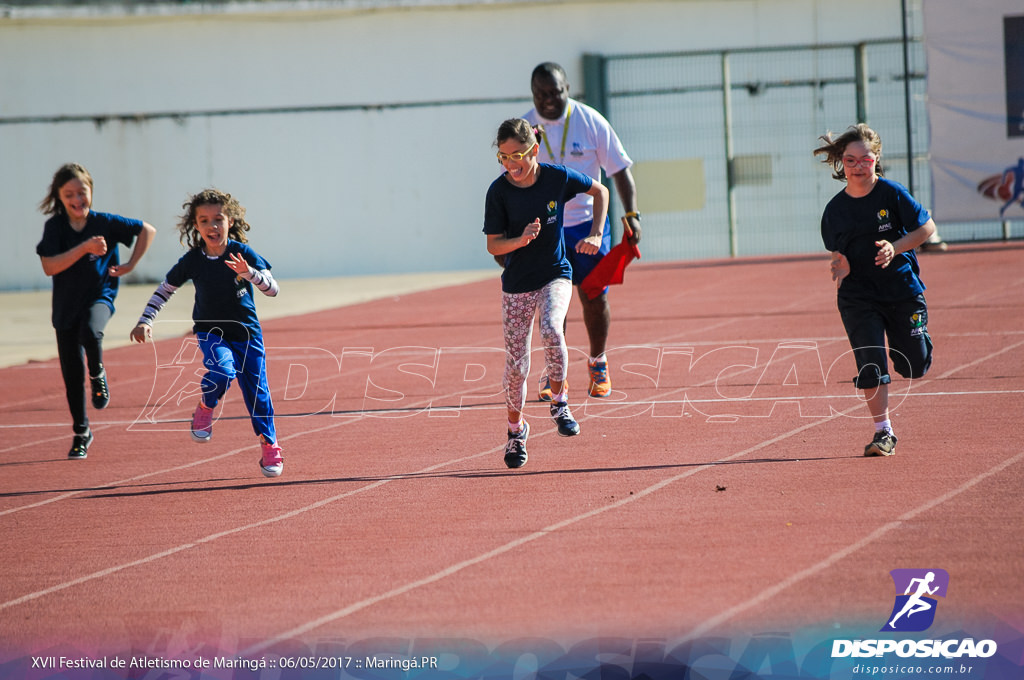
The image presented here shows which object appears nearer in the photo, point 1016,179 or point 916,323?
point 916,323

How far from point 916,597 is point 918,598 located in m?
0.02

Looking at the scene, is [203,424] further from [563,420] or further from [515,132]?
[515,132]

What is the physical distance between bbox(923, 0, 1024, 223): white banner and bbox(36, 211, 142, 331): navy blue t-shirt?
610 inches

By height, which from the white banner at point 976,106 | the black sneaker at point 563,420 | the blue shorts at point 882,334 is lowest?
the black sneaker at point 563,420

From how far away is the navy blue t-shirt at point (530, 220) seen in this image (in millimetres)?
7926

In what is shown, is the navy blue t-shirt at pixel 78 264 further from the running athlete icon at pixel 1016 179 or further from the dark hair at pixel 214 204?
the running athlete icon at pixel 1016 179

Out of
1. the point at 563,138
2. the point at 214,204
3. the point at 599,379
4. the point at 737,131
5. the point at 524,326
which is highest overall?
the point at 737,131

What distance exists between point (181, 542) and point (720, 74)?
74.8 ft

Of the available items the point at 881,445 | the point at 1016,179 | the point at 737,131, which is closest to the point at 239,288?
the point at 881,445

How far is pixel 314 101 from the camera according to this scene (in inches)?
1124

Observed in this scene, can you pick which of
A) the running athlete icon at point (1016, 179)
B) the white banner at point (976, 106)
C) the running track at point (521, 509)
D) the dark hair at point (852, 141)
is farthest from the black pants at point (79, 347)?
the running athlete icon at point (1016, 179)

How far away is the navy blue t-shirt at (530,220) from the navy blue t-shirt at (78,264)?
2.98 metres

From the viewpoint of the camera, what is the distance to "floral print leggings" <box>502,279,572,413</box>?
790 cm

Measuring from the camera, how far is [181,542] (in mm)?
6566
